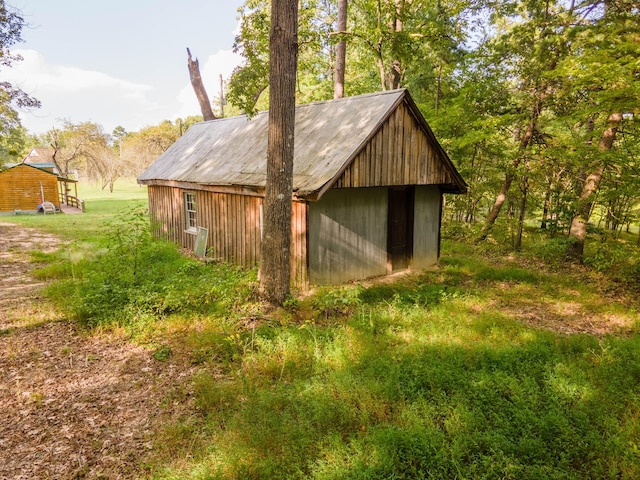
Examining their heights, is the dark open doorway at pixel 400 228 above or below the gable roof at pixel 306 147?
below

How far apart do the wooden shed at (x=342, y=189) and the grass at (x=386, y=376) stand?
4.50 ft

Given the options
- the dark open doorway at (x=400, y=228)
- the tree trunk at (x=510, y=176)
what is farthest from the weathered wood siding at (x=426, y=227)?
the tree trunk at (x=510, y=176)

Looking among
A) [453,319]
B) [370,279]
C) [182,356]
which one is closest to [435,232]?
[370,279]

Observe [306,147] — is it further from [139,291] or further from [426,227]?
[139,291]

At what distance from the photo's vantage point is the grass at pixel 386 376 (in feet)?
12.1

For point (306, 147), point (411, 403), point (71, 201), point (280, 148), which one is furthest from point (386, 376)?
point (71, 201)

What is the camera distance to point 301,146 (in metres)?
10.9

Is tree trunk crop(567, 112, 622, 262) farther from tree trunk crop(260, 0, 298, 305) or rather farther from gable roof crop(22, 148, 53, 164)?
gable roof crop(22, 148, 53, 164)

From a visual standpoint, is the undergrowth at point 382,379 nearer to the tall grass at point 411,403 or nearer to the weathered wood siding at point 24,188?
the tall grass at point 411,403

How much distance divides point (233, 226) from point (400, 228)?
507cm

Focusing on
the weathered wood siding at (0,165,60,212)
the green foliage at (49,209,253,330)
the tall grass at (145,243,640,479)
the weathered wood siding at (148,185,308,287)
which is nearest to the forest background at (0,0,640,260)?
the weathered wood siding at (148,185,308,287)

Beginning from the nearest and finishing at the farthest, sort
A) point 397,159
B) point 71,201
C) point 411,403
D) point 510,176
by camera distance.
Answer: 1. point 411,403
2. point 397,159
3. point 510,176
4. point 71,201

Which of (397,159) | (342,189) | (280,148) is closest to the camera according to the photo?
(280,148)

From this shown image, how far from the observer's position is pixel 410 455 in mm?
3670
